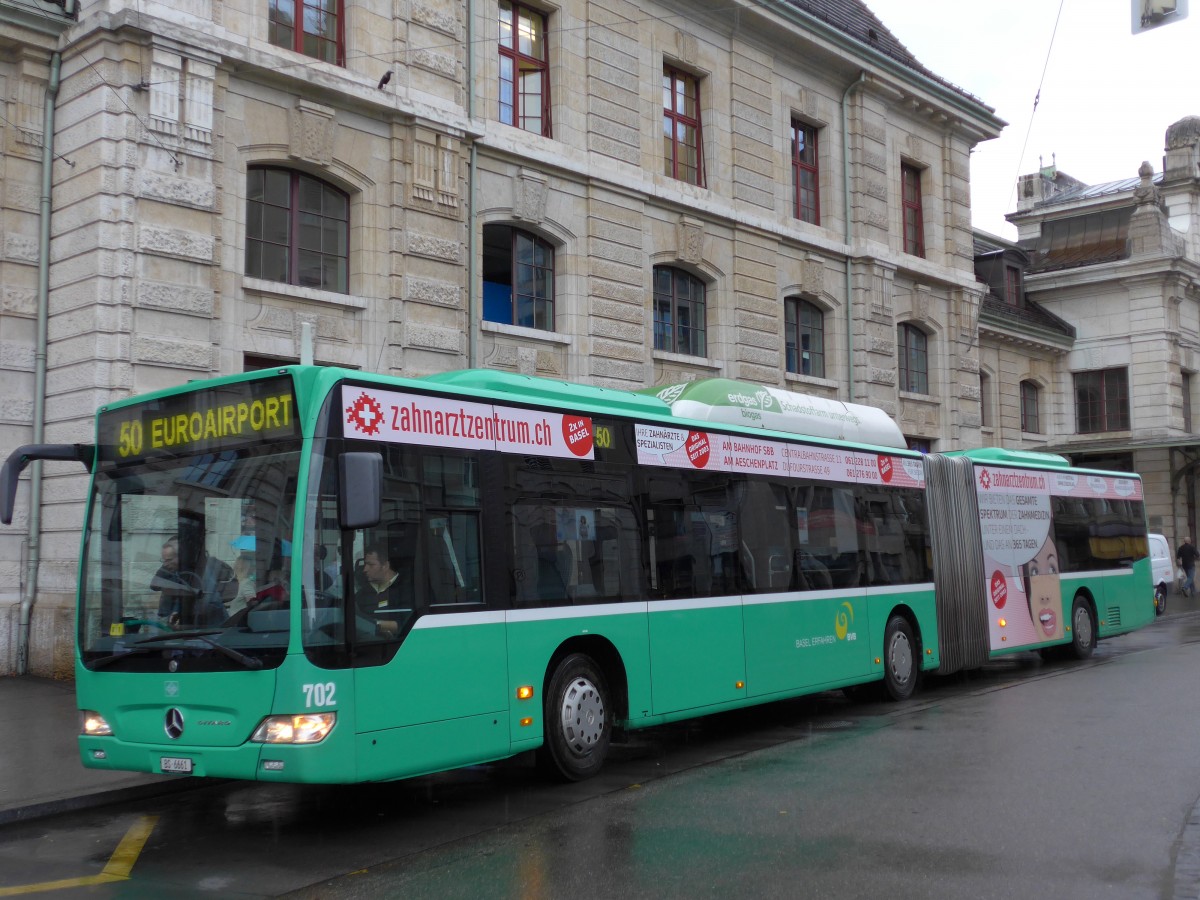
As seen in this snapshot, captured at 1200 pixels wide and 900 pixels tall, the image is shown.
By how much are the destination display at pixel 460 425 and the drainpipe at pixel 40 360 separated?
319 inches

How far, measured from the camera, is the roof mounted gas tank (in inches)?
494

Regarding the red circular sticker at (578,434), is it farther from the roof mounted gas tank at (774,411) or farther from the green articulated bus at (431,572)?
the roof mounted gas tank at (774,411)

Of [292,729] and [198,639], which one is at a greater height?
[198,639]

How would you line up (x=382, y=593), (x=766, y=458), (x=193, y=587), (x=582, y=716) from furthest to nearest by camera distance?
(x=766, y=458)
(x=582, y=716)
(x=382, y=593)
(x=193, y=587)

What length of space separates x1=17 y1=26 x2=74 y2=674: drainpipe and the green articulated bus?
268 inches

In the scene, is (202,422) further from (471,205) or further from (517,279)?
(517,279)

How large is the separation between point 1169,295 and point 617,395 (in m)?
35.3

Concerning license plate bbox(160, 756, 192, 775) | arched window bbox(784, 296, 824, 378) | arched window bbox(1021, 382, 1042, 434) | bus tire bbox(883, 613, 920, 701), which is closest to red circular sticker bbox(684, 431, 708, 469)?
bus tire bbox(883, 613, 920, 701)

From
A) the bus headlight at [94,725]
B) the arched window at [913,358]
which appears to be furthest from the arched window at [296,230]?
the arched window at [913,358]

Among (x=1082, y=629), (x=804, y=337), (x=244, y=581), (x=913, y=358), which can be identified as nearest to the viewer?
(x=244, y=581)

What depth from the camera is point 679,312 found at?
22141 mm

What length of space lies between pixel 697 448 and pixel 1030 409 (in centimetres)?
3178

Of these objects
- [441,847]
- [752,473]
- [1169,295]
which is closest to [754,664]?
[752,473]

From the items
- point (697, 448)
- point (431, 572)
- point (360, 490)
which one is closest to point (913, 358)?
point (697, 448)
